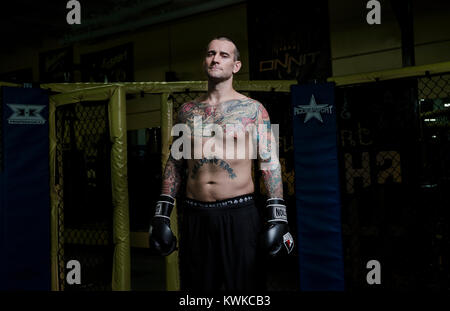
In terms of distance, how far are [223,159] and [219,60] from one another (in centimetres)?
62

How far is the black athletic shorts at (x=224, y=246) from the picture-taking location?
6.83 feet

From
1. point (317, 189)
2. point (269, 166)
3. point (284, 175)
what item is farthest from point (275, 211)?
point (284, 175)

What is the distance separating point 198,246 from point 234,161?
0.57 m

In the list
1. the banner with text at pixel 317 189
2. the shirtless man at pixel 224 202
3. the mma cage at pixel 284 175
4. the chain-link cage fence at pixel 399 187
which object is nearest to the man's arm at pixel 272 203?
the shirtless man at pixel 224 202

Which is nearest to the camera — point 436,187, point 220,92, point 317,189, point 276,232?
point 276,232

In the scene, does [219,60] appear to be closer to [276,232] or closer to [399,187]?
[276,232]

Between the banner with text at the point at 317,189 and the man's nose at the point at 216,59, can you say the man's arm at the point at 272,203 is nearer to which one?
the man's nose at the point at 216,59

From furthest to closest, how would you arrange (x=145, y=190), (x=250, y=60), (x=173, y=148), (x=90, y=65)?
(x=90, y=65) < (x=145, y=190) < (x=250, y=60) < (x=173, y=148)

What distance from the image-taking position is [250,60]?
529 cm

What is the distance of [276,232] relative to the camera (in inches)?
78.5
